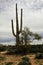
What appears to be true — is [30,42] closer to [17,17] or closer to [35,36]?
[35,36]

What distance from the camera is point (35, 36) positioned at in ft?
114

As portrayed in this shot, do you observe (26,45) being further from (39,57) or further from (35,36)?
(39,57)

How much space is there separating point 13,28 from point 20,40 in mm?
3104

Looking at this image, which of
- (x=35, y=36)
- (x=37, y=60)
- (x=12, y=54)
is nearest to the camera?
(x=37, y=60)

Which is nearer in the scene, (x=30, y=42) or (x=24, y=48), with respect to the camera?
(x=24, y=48)

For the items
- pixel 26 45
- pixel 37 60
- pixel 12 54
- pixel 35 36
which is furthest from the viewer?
pixel 35 36

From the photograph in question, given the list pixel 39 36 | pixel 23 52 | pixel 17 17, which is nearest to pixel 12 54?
pixel 23 52

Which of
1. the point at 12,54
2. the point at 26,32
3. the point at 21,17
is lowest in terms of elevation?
the point at 12,54

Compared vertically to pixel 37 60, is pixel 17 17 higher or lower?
higher

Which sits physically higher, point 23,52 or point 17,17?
point 17,17

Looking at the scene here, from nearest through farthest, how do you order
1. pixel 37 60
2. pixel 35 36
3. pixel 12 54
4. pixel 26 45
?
1. pixel 37 60
2. pixel 12 54
3. pixel 26 45
4. pixel 35 36

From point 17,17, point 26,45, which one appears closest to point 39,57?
point 26,45

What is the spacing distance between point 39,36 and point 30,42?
264 cm

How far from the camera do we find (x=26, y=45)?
103 feet
